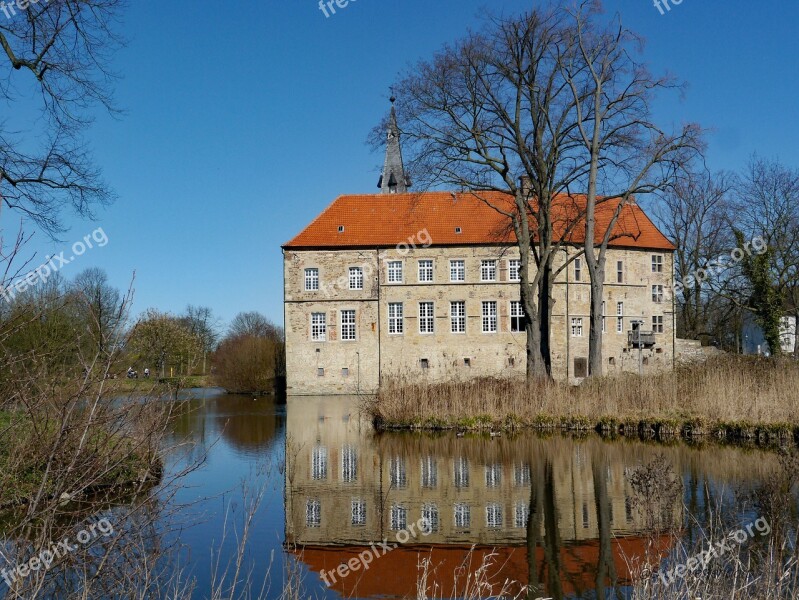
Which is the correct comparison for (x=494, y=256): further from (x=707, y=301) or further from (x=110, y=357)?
(x=110, y=357)

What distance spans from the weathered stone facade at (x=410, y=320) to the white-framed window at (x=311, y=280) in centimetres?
7

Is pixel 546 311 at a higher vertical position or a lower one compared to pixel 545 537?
higher

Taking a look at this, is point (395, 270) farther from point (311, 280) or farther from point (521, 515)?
point (521, 515)

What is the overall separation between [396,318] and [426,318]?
139 centimetres

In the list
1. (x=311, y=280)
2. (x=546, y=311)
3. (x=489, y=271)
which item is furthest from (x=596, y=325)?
(x=311, y=280)

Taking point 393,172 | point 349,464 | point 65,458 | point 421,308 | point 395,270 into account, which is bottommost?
point 349,464

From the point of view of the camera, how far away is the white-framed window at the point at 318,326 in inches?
1373

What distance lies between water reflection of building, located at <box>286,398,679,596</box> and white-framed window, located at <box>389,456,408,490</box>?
0.7 inches

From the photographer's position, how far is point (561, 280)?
116 ft

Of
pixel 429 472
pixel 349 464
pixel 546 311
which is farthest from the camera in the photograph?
pixel 546 311

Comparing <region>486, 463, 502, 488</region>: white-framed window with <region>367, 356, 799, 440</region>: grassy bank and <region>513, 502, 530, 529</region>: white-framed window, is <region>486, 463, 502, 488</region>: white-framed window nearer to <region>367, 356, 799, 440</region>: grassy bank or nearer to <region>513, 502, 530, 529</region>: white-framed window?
<region>513, 502, 530, 529</region>: white-framed window

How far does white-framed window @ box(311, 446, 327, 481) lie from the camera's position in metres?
12.2

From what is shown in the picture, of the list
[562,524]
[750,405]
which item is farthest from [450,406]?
[562,524]

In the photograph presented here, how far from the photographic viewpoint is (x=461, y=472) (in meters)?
12.2
